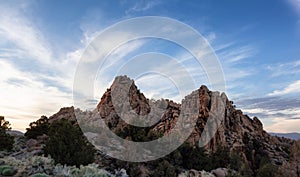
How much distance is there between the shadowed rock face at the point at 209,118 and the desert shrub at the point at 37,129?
18.2 metres

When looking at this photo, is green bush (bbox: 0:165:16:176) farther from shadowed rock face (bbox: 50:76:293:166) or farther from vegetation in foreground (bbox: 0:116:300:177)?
shadowed rock face (bbox: 50:76:293:166)

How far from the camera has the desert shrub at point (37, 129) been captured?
3684cm

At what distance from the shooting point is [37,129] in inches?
1462

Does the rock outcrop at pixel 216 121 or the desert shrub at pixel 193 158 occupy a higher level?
the rock outcrop at pixel 216 121

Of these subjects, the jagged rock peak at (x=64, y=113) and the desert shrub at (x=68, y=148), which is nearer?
the desert shrub at (x=68, y=148)

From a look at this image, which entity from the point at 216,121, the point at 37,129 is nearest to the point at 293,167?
the point at 37,129

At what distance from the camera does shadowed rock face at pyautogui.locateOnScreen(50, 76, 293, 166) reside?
189 ft

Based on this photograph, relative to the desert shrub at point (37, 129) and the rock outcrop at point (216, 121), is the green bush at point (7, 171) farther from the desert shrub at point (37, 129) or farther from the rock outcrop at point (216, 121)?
the rock outcrop at point (216, 121)

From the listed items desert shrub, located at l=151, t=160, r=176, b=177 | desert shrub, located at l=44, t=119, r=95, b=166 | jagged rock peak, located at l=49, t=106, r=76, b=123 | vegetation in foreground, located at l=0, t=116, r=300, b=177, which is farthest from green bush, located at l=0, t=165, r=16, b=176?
jagged rock peak, located at l=49, t=106, r=76, b=123

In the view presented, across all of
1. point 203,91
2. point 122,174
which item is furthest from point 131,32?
point 203,91

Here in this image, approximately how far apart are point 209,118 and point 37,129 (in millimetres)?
36782

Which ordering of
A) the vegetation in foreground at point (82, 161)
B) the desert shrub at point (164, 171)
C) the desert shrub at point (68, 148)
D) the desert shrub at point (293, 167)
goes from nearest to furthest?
the vegetation in foreground at point (82, 161), the desert shrub at point (68, 148), the desert shrub at point (293, 167), the desert shrub at point (164, 171)

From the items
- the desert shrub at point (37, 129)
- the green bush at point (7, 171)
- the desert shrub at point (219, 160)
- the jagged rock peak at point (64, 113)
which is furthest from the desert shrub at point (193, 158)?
the jagged rock peak at point (64, 113)

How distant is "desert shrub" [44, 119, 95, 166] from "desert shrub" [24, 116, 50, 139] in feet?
51.5
